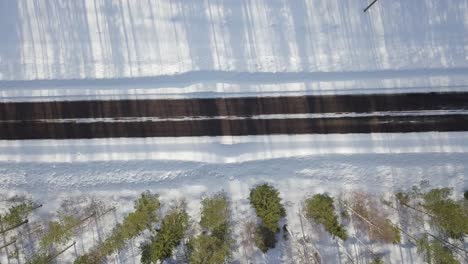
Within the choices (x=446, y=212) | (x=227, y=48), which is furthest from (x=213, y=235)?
(x=446, y=212)

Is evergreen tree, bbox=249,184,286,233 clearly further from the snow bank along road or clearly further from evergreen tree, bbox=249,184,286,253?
the snow bank along road

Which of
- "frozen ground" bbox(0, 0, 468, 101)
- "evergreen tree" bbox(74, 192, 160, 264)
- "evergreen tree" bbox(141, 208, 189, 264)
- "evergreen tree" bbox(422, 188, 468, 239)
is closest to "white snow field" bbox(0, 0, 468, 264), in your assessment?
"frozen ground" bbox(0, 0, 468, 101)

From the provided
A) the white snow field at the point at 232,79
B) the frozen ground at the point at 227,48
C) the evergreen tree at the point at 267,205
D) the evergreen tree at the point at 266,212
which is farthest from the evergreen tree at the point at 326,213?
the frozen ground at the point at 227,48

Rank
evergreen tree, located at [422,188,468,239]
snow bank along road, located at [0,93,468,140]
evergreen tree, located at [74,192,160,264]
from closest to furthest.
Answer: evergreen tree, located at [422,188,468,239]
evergreen tree, located at [74,192,160,264]
snow bank along road, located at [0,93,468,140]

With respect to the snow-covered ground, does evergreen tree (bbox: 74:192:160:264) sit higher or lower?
lower

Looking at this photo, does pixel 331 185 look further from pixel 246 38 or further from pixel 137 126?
pixel 137 126

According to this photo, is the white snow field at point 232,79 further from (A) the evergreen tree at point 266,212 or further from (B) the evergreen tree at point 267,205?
(B) the evergreen tree at point 267,205

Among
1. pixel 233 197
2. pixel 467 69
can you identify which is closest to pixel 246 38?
pixel 233 197

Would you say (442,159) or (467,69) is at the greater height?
(467,69)
